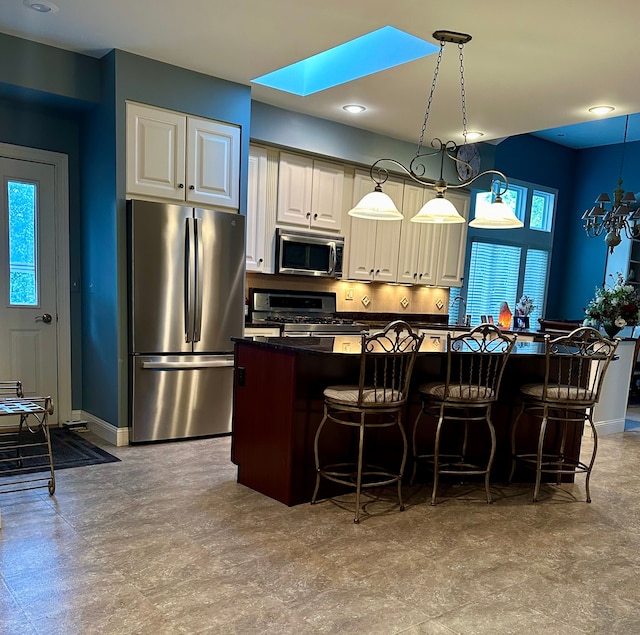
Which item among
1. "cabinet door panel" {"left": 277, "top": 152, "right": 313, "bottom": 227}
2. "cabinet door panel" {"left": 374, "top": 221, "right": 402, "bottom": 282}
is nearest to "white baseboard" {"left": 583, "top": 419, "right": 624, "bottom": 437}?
"cabinet door panel" {"left": 374, "top": 221, "right": 402, "bottom": 282}

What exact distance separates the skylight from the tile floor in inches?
114

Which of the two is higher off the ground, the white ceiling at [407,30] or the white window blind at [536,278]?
the white ceiling at [407,30]

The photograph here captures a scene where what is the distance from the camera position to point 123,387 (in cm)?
407

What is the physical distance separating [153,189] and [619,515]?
12.2 feet

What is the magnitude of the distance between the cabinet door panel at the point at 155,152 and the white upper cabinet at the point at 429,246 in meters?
2.69

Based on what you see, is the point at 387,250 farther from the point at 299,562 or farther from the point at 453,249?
the point at 299,562

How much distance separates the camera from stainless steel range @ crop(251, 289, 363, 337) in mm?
4910

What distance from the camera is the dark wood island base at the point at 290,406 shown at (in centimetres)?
306

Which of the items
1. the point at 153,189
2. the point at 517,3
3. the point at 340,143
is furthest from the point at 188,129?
the point at 517,3

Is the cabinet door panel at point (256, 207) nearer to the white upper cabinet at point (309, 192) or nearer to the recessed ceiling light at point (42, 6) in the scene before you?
the white upper cabinet at point (309, 192)

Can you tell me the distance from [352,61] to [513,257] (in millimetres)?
4705

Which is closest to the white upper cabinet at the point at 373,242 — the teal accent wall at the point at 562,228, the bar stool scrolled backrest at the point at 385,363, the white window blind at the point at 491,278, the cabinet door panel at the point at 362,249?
the cabinet door panel at the point at 362,249

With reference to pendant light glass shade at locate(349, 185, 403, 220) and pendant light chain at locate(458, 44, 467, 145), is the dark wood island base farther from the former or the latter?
pendant light chain at locate(458, 44, 467, 145)

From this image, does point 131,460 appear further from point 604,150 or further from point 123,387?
point 604,150
